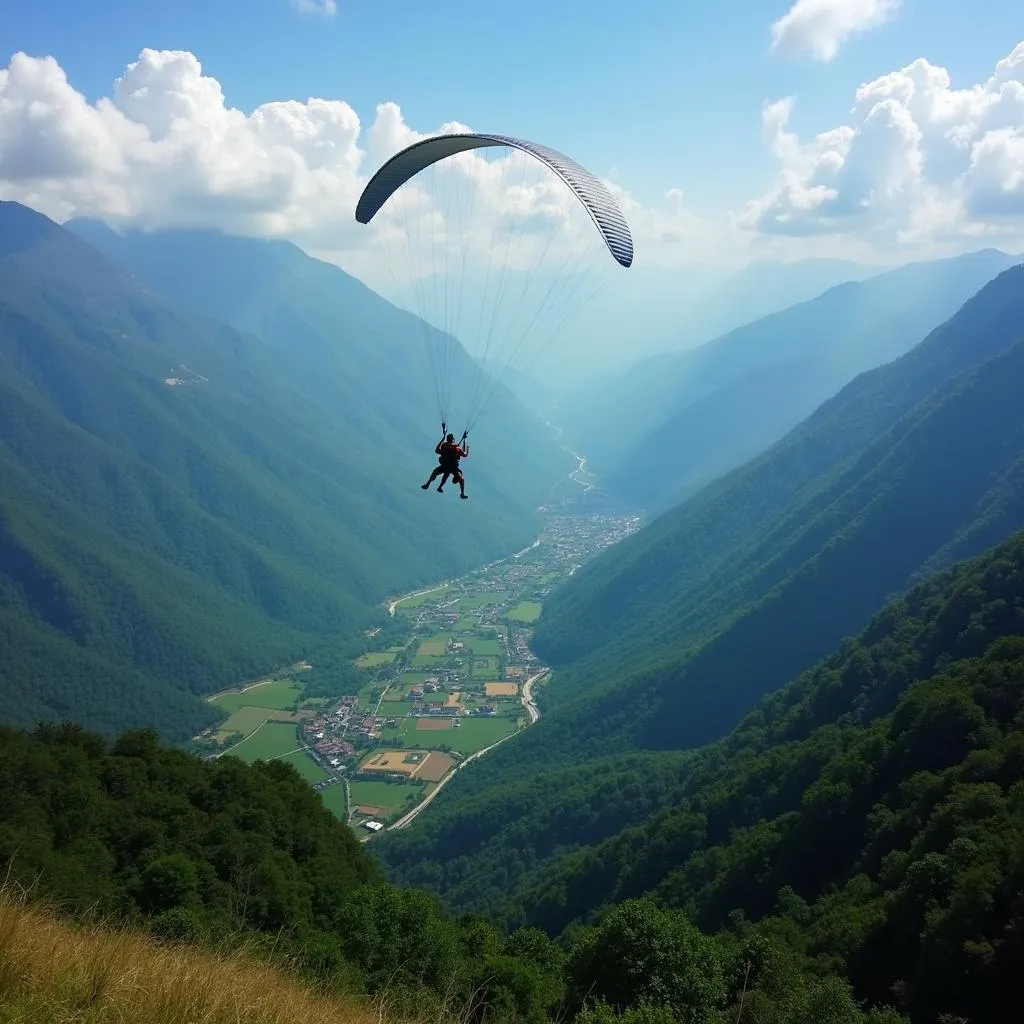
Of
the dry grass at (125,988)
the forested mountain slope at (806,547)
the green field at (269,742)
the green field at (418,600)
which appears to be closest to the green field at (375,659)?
the green field at (269,742)

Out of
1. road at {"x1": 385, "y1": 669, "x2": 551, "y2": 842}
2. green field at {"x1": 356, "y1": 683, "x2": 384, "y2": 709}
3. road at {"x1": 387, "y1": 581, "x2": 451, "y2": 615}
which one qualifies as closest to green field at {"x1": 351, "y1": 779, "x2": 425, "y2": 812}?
road at {"x1": 385, "y1": 669, "x2": 551, "y2": 842}

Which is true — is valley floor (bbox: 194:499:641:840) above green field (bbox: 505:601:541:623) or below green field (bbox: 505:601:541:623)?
below

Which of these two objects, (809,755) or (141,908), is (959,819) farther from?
(141,908)

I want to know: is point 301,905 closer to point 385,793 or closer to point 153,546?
point 385,793

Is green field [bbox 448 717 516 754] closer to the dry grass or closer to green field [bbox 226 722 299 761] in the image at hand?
green field [bbox 226 722 299 761]

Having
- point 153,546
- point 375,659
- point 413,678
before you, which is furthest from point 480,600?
point 153,546

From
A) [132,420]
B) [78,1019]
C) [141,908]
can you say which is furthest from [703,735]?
[132,420]
